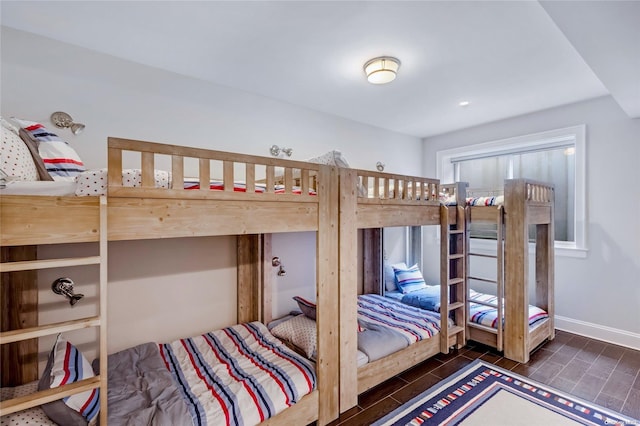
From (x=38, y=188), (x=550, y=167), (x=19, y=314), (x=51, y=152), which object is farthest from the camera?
(x=550, y=167)

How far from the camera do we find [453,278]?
327 cm

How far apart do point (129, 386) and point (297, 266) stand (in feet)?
6.35

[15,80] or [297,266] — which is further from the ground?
[15,80]

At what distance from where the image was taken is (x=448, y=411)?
2137 mm

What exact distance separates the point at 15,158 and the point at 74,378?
112cm

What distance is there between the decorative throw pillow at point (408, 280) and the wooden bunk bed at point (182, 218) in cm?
224

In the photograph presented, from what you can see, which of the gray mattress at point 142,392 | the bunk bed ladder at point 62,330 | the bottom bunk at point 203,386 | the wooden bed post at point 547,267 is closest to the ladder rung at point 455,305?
the wooden bed post at point 547,267

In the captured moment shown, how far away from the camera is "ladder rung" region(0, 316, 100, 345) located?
1134 millimetres

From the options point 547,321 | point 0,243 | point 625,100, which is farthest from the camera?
point 547,321

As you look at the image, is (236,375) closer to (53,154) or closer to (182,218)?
(182,218)

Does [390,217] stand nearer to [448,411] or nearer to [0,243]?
[448,411]

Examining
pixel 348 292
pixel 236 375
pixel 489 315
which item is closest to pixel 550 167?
pixel 489 315

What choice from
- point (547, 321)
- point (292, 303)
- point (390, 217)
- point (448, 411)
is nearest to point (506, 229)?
point (547, 321)

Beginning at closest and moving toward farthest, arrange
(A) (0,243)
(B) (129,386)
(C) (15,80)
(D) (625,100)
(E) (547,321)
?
1. (A) (0,243)
2. (B) (129,386)
3. (C) (15,80)
4. (D) (625,100)
5. (E) (547,321)
